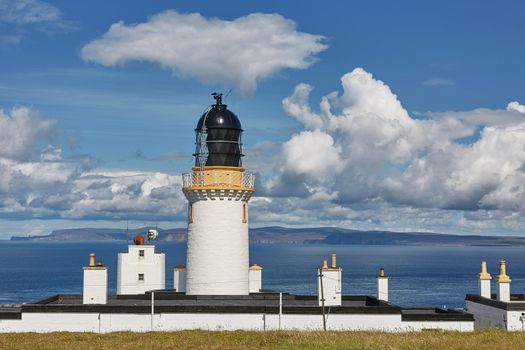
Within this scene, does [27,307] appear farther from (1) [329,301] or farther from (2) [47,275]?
(2) [47,275]

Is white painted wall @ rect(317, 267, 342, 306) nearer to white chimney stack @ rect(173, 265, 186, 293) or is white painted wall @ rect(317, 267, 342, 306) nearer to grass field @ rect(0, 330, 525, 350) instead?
grass field @ rect(0, 330, 525, 350)

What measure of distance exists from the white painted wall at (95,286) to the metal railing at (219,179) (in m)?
6.75

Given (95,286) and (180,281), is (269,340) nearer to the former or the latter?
(95,286)

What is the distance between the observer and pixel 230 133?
38656 mm

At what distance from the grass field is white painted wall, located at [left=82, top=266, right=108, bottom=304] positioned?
4702 millimetres

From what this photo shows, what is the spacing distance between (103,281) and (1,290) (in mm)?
106835

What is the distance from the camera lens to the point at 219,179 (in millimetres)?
37812

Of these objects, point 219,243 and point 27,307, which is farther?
point 219,243

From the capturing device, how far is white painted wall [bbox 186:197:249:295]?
123 feet

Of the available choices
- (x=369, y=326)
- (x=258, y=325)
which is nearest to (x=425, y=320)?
(x=369, y=326)

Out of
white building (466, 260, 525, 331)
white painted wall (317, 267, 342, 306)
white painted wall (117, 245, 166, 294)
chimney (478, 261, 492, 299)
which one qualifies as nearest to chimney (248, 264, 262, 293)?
white painted wall (117, 245, 166, 294)

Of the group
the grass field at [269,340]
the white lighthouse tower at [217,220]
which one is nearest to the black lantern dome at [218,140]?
the white lighthouse tower at [217,220]

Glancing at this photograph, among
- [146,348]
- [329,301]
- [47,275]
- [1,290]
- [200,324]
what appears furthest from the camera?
[47,275]

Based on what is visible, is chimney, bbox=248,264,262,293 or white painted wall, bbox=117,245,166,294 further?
white painted wall, bbox=117,245,166,294
